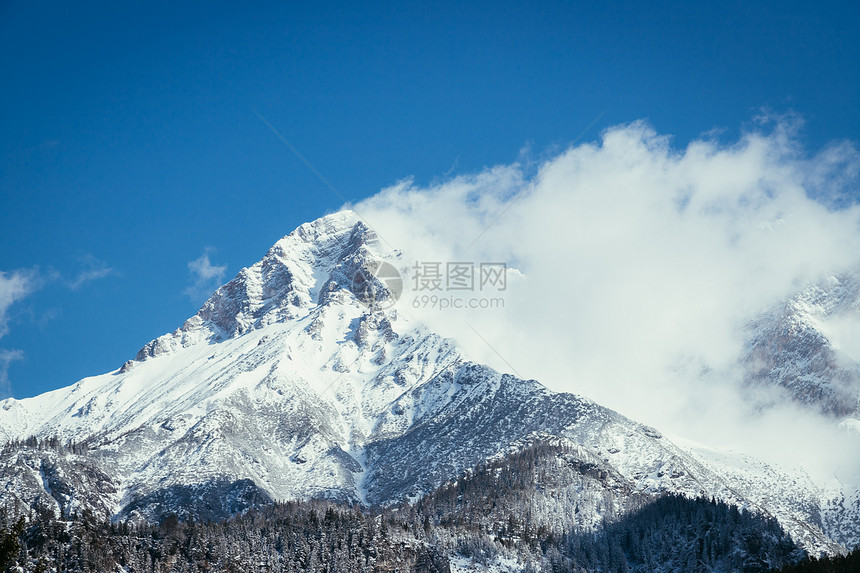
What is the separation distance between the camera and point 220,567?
19900 cm

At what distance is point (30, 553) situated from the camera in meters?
173

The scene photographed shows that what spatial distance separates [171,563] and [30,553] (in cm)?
3173

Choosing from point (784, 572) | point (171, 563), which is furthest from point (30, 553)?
point (784, 572)

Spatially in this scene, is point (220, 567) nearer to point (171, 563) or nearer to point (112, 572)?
point (171, 563)

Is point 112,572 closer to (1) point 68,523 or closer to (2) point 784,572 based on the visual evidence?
(1) point 68,523

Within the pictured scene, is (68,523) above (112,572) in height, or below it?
above

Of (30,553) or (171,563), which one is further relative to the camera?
(171,563)

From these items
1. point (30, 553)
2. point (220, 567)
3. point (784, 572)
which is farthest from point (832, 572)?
point (30, 553)

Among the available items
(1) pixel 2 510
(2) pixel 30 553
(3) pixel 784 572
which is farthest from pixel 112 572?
(3) pixel 784 572

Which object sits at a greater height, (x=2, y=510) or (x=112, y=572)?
(x=2, y=510)

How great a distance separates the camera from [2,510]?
182875mm

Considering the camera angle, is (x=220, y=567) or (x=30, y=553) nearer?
(x=30, y=553)

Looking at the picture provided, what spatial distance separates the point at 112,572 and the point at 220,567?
90.3 feet

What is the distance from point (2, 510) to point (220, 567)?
158ft
